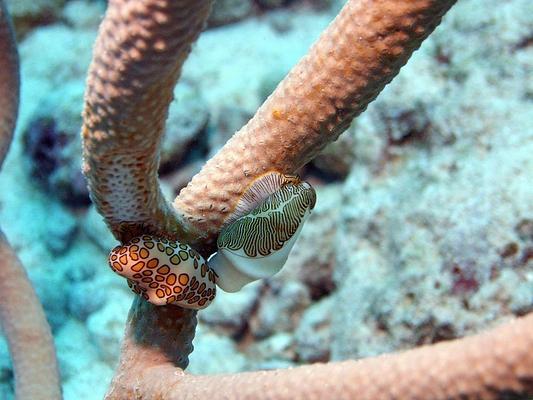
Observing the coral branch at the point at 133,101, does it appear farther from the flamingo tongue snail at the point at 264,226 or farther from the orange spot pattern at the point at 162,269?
the flamingo tongue snail at the point at 264,226

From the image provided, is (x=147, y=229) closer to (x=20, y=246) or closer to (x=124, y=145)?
(x=124, y=145)

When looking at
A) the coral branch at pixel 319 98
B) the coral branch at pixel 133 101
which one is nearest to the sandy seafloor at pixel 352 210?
the coral branch at pixel 319 98

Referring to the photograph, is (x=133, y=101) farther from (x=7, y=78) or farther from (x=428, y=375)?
(x=7, y=78)

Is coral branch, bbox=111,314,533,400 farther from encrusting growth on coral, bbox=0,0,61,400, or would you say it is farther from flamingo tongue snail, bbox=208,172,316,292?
encrusting growth on coral, bbox=0,0,61,400

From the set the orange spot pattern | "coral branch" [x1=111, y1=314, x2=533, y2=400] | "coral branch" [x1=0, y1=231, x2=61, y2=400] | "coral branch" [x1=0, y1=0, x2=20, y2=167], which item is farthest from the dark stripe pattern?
"coral branch" [x1=0, y1=0, x2=20, y2=167]

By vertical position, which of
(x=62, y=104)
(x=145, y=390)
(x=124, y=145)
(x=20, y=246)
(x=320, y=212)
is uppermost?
(x=124, y=145)

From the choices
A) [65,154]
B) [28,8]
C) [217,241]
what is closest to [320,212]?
[65,154]
